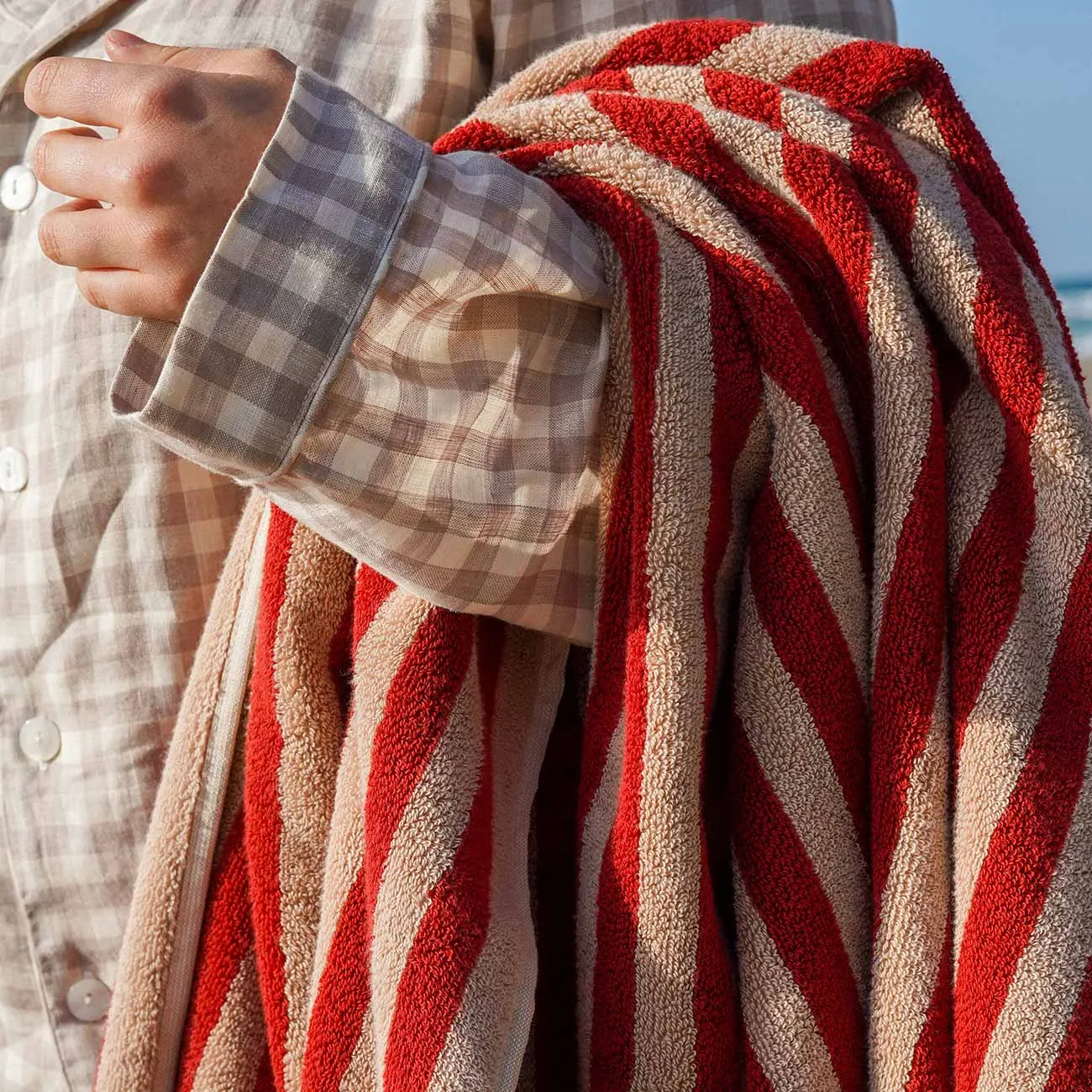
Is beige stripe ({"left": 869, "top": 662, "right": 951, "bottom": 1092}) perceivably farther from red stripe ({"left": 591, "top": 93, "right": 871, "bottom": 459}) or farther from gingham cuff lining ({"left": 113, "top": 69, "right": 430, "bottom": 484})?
gingham cuff lining ({"left": 113, "top": 69, "right": 430, "bottom": 484})

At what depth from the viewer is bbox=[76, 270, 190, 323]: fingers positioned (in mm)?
365

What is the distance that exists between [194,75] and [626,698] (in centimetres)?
27

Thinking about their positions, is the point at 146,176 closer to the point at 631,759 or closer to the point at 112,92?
the point at 112,92

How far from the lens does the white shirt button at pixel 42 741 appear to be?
0.60 meters

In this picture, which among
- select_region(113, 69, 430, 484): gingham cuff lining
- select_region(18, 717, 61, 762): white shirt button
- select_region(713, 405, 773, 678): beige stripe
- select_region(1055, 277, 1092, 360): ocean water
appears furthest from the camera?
select_region(1055, 277, 1092, 360): ocean water

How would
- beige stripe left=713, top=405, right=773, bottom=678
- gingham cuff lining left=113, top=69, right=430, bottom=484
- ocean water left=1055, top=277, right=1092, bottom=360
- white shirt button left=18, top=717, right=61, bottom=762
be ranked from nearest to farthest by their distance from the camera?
gingham cuff lining left=113, top=69, right=430, bottom=484 < beige stripe left=713, top=405, right=773, bottom=678 < white shirt button left=18, top=717, right=61, bottom=762 < ocean water left=1055, top=277, right=1092, bottom=360

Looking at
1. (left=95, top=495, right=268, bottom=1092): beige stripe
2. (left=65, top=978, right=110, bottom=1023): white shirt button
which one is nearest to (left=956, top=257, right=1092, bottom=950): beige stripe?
(left=95, top=495, right=268, bottom=1092): beige stripe

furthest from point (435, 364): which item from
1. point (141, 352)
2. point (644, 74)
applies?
point (644, 74)

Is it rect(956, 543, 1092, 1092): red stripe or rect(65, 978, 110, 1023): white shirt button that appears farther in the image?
rect(65, 978, 110, 1023): white shirt button

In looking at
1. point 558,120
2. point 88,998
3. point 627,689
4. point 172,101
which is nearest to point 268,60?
point 172,101

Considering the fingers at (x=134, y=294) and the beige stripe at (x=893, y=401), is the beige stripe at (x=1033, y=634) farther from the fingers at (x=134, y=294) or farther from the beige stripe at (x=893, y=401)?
the fingers at (x=134, y=294)

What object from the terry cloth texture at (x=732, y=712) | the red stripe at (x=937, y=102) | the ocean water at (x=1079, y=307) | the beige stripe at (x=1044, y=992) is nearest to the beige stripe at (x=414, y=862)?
the terry cloth texture at (x=732, y=712)

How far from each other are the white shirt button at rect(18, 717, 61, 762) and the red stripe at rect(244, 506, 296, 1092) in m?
0.18

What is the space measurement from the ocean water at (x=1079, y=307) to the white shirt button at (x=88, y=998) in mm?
6662
